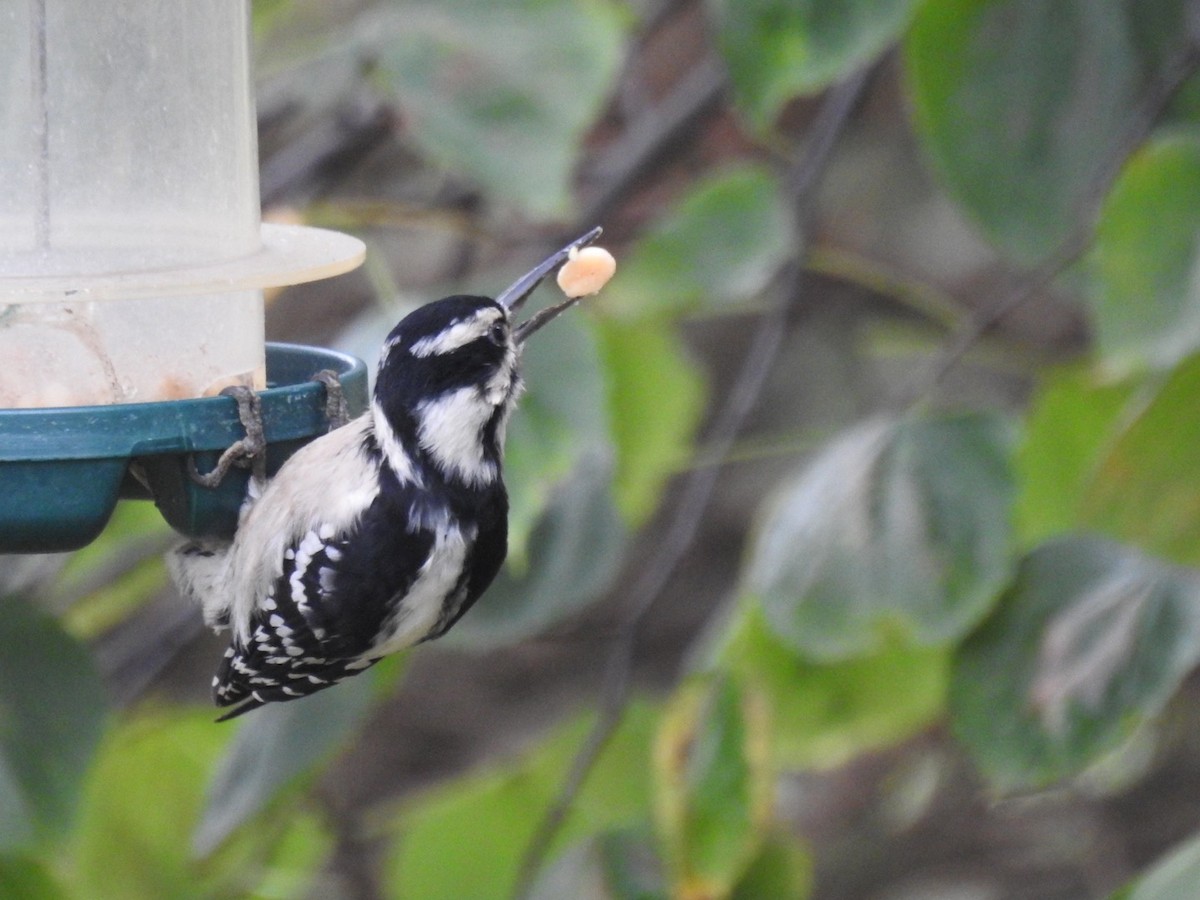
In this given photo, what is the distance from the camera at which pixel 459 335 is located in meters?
2.84

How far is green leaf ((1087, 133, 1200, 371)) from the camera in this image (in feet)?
10.7

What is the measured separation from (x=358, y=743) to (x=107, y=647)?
1.93m

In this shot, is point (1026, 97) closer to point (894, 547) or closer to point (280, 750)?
point (894, 547)

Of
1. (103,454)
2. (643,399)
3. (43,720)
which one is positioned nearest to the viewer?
(103,454)

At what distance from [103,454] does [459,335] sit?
0.64 m

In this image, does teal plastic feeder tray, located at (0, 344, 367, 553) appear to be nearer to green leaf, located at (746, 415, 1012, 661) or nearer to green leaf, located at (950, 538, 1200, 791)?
green leaf, located at (746, 415, 1012, 661)

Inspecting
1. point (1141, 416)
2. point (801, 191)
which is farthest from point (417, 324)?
point (801, 191)

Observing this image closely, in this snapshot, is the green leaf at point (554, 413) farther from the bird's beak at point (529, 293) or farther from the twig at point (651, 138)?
the twig at point (651, 138)

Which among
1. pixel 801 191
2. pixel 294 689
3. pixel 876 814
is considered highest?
pixel 801 191

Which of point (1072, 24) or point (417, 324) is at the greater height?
point (1072, 24)

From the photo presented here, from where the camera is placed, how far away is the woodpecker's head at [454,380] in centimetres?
286

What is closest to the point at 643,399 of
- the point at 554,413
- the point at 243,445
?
the point at 554,413

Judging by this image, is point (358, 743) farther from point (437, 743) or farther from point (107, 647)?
point (107, 647)

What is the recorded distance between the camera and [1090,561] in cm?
334
